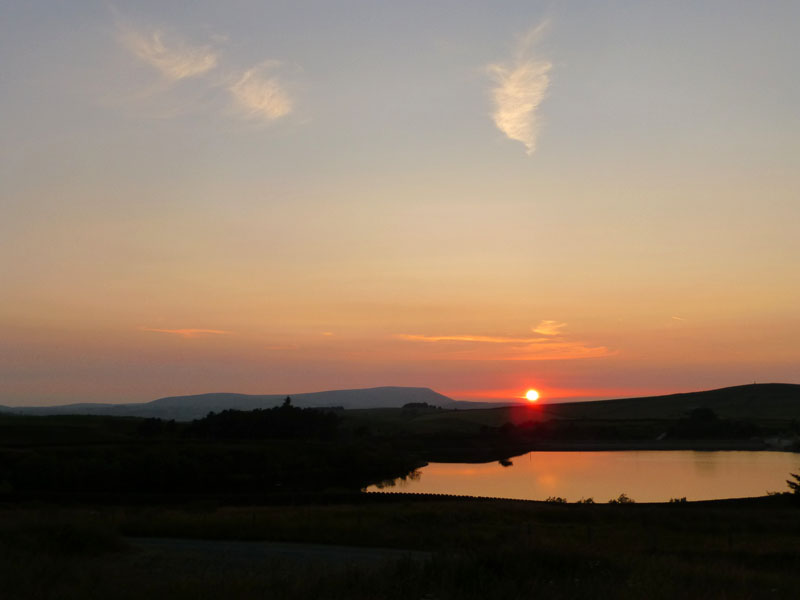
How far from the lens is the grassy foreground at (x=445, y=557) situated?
9961mm

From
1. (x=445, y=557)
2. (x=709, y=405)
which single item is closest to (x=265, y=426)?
(x=445, y=557)

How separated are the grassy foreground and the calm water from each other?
18.9m

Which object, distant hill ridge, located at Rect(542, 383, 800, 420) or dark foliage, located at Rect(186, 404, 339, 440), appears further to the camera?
distant hill ridge, located at Rect(542, 383, 800, 420)

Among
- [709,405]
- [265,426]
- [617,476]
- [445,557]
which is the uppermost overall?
[709,405]

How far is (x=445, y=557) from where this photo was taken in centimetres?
1153

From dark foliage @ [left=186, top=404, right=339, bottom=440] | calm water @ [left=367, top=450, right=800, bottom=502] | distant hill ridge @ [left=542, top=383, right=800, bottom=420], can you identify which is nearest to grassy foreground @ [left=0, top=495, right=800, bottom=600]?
calm water @ [left=367, top=450, right=800, bottom=502]

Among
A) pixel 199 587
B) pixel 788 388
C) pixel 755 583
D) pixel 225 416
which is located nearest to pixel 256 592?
pixel 199 587

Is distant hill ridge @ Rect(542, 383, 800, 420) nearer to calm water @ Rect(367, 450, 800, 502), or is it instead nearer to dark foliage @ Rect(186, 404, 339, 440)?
calm water @ Rect(367, 450, 800, 502)

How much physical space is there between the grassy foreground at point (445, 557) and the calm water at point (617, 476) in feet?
62.0

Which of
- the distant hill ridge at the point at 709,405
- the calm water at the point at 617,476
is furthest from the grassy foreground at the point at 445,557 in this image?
the distant hill ridge at the point at 709,405

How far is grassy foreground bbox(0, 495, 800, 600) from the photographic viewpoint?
9961 mm

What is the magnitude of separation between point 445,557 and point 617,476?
53976 millimetres

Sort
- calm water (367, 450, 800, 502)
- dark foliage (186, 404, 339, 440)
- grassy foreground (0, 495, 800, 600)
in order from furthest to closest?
dark foliage (186, 404, 339, 440) → calm water (367, 450, 800, 502) → grassy foreground (0, 495, 800, 600)

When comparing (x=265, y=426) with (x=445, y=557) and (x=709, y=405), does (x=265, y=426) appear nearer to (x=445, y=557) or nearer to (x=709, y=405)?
(x=445, y=557)
